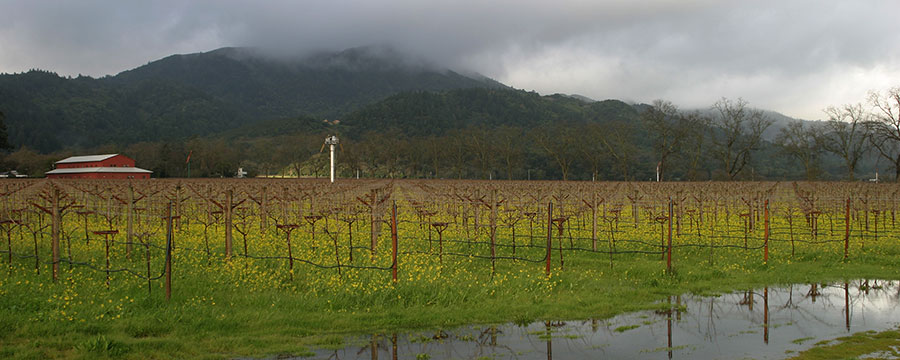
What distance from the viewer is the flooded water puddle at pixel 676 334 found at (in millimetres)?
7641

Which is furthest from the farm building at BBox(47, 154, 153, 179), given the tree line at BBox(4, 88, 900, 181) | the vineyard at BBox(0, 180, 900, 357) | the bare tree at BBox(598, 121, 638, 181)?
the vineyard at BBox(0, 180, 900, 357)

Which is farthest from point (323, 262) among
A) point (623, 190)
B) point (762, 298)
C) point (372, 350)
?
point (623, 190)

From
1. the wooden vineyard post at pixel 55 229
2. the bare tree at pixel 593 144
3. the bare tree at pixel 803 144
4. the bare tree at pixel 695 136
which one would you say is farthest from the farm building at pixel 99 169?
the bare tree at pixel 803 144

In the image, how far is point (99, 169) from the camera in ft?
229

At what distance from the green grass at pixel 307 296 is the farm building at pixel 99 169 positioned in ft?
203

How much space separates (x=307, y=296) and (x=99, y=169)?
72630 mm

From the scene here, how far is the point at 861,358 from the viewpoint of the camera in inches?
289

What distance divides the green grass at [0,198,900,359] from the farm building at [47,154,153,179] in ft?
203

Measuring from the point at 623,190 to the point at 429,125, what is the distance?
9441 centimetres

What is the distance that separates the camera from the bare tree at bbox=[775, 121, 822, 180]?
65.2m

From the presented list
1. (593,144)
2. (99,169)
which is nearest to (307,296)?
(593,144)

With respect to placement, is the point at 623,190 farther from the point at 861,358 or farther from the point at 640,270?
the point at 861,358

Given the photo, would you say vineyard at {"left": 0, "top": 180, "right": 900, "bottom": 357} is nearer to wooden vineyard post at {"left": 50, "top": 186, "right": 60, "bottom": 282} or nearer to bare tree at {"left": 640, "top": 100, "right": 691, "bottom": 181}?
wooden vineyard post at {"left": 50, "top": 186, "right": 60, "bottom": 282}

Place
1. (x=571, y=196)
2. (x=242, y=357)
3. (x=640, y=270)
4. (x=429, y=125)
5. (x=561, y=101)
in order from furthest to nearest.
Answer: (x=561, y=101), (x=429, y=125), (x=571, y=196), (x=640, y=270), (x=242, y=357)
